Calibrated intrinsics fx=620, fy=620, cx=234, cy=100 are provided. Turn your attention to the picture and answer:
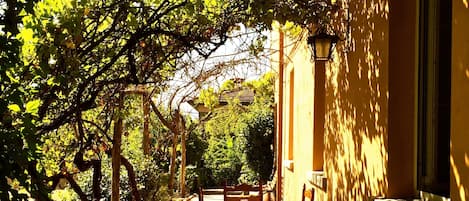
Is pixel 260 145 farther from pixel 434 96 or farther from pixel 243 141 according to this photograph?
pixel 434 96

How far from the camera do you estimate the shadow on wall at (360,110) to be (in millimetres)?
4043

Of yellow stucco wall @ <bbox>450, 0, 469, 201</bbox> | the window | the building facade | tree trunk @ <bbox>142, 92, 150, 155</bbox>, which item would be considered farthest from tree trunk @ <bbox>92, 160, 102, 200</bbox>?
yellow stucco wall @ <bbox>450, 0, 469, 201</bbox>

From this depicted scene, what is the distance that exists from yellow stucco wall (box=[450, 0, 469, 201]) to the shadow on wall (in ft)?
3.73

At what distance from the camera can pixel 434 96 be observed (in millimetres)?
3676

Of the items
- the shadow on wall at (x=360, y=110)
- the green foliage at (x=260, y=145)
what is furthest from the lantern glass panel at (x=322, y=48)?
the green foliage at (x=260, y=145)

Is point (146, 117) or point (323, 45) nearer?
point (323, 45)

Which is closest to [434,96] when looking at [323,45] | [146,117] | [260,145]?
[323,45]

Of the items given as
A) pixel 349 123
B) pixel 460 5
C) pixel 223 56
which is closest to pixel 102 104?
pixel 223 56

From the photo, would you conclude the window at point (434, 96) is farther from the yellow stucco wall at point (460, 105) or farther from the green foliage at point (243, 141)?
the green foliage at point (243, 141)

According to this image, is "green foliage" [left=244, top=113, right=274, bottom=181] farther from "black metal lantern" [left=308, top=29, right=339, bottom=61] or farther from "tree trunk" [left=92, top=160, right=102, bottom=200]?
"black metal lantern" [left=308, top=29, right=339, bottom=61]

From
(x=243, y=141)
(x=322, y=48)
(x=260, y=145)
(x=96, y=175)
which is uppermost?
(x=322, y=48)

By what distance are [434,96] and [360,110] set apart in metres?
0.99

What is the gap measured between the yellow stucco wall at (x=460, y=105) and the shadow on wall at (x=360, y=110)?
114 cm

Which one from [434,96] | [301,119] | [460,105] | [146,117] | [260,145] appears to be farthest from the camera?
[260,145]
